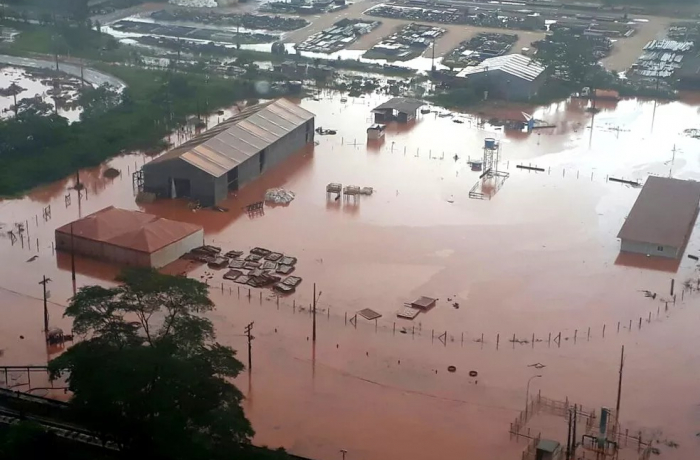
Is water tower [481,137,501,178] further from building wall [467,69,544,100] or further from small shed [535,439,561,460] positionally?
small shed [535,439,561,460]

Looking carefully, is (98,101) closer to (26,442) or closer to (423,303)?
(423,303)

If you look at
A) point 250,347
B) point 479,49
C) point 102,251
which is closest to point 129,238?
point 102,251

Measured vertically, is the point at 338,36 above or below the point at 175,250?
above

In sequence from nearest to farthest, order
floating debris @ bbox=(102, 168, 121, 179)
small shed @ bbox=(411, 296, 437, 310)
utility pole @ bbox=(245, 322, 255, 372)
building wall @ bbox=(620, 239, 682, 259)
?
1. utility pole @ bbox=(245, 322, 255, 372)
2. small shed @ bbox=(411, 296, 437, 310)
3. building wall @ bbox=(620, 239, 682, 259)
4. floating debris @ bbox=(102, 168, 121, 179)

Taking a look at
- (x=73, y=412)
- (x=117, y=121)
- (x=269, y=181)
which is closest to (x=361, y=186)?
(x=269, y=181)

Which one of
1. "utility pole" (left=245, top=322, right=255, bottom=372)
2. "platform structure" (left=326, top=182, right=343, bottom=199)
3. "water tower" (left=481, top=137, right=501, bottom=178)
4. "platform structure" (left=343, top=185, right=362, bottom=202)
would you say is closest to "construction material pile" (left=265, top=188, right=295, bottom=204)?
"platform structure" (left=326, top=182, right=343, bottom=199)
